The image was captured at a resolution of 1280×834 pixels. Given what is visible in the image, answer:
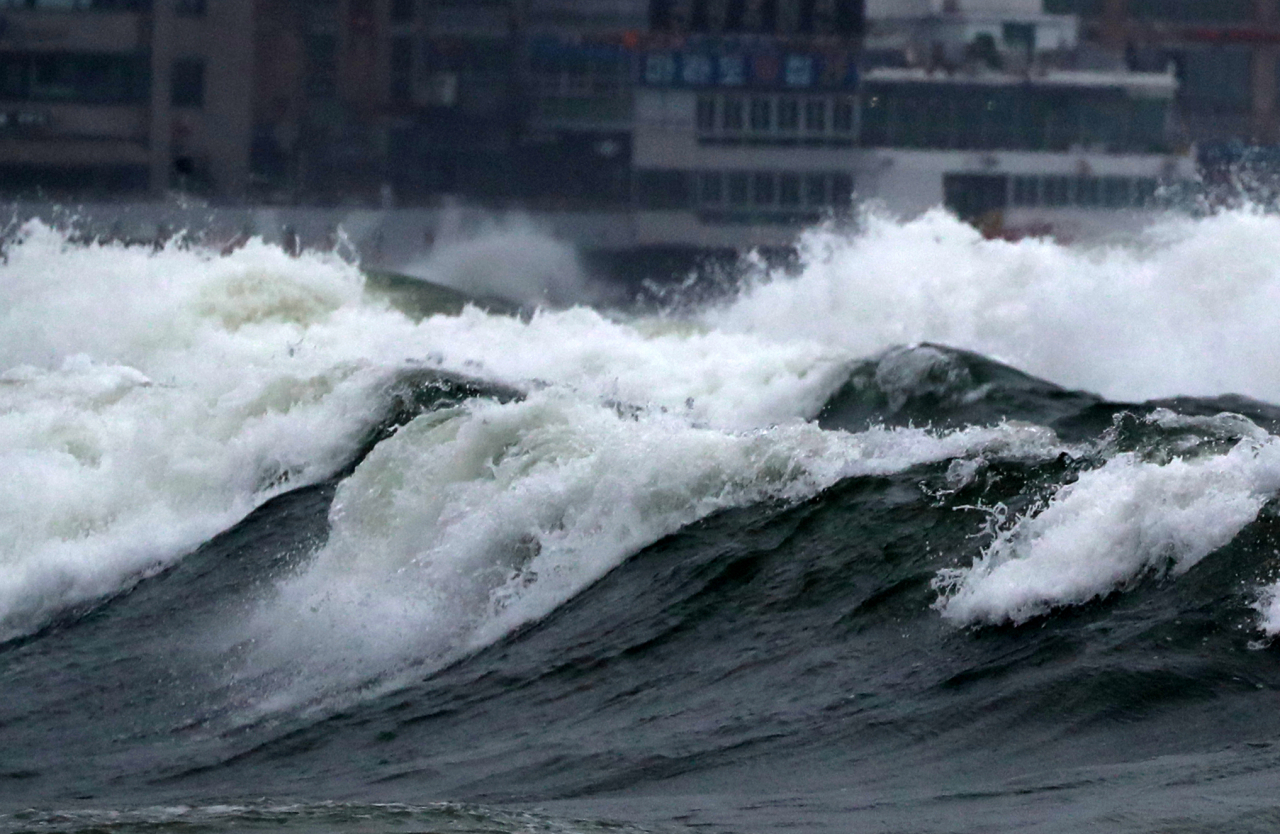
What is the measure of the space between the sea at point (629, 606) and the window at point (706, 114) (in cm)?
3825

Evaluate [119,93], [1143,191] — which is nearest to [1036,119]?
[1143,191]

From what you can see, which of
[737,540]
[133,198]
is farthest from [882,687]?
[133,198]

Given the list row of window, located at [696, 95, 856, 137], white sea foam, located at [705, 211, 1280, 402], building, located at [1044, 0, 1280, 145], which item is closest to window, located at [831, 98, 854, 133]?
row of window, located at [696, 95, 856, 137]

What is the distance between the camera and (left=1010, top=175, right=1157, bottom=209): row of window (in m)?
61.6

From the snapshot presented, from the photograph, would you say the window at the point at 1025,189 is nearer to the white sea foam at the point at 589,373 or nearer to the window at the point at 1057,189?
the window at the point at 1057,189

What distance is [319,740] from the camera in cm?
1042

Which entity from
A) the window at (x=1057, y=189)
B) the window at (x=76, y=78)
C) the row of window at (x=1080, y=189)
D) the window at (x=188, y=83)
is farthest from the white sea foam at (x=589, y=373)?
the row of window at (x=1080, y=189)

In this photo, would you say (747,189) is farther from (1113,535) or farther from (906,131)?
(1113,535)

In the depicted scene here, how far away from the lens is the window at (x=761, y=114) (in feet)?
192

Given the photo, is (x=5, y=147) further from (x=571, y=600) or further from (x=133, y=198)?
(x=571, y=600)

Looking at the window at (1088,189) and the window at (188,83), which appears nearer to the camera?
the window at (188,83)

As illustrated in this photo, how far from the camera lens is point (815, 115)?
59.3 m

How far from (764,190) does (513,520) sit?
1814 inches

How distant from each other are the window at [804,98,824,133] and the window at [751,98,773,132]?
1.00 metres
